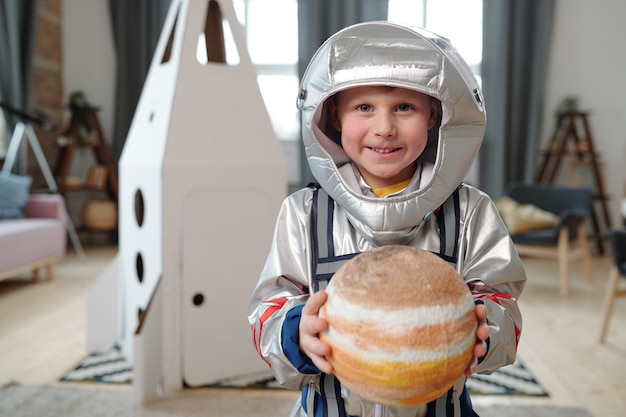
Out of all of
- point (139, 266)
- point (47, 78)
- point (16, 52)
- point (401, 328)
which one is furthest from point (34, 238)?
point (401, 328)

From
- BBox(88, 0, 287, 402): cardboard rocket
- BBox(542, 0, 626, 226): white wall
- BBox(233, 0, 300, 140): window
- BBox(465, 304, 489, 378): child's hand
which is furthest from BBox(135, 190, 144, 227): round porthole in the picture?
BBox(542, 0, 626, 226): white wall

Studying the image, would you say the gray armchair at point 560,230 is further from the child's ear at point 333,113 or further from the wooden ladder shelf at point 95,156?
the wooden ladder shelf at point 95,156

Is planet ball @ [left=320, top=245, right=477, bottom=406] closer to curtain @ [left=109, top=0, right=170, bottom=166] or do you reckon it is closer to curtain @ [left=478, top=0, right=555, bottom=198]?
curtain @ [left=478, top=0, right=555, bottom=198]

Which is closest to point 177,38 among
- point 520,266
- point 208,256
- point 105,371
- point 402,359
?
point 208,256

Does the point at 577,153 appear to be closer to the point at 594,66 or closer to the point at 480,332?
the point at 594,66

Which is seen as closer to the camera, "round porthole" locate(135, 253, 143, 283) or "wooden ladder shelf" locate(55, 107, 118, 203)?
"round porthole" locate(135, 253, 143, 283)

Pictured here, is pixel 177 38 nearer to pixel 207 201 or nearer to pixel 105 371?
pixel 207 201

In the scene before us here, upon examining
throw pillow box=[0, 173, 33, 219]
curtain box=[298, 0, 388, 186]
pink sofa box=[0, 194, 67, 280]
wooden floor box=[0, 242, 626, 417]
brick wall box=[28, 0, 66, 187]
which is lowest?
wooden floor box=[0, 242, 626, 417]

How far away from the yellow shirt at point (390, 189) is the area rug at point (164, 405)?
1.37m

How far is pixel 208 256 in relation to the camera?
89.0 inches

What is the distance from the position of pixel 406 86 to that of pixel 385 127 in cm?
7

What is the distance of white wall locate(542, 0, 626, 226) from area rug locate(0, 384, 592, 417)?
4567mm

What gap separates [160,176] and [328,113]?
3.89ft

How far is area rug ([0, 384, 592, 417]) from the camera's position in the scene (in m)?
2.11
